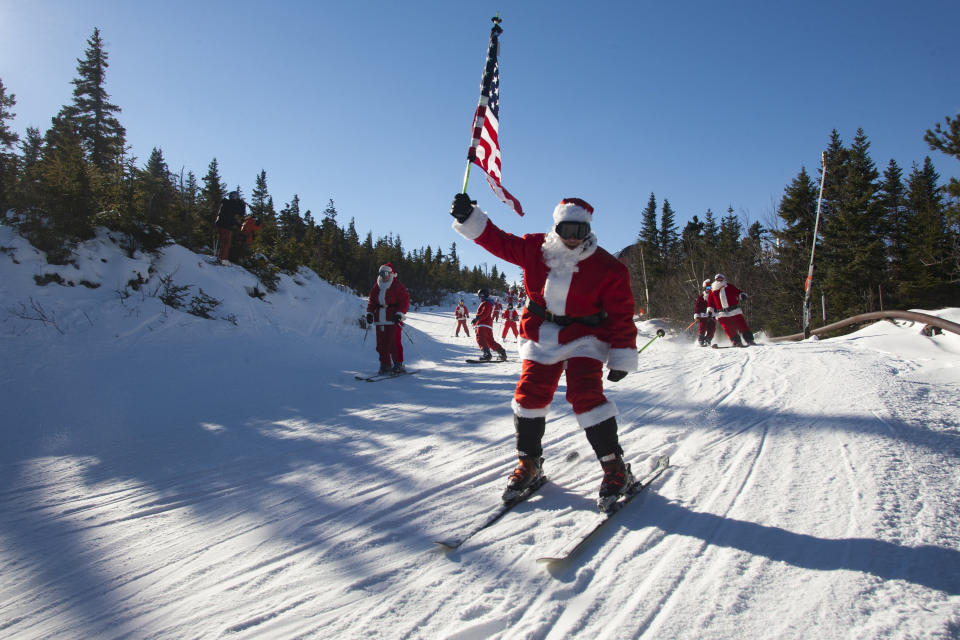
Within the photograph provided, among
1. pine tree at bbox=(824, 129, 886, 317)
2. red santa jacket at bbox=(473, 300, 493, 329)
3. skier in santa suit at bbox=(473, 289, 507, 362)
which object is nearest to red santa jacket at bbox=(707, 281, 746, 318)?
skier in santa suit at bbox=(473, 289, 507, 362)

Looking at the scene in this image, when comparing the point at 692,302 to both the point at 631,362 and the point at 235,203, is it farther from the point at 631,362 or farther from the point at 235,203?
the point at 631,362

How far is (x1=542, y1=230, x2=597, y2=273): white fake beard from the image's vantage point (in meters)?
2.81

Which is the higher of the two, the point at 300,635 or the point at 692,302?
the point at 692,302

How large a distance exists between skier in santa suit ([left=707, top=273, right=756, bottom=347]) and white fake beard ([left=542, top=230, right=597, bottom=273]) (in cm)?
916

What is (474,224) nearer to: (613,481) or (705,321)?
(613,481)

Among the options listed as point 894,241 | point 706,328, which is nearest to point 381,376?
point 706,328

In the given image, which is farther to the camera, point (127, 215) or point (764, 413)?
point (127, 215)

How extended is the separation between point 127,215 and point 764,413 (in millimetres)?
12229

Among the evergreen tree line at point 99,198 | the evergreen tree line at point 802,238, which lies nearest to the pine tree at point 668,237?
the evergreen tree line at point 802,238

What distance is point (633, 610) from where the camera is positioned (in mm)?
1616

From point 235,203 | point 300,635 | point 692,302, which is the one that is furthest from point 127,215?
point 692,302

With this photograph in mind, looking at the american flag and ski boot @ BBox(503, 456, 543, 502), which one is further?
the american flag

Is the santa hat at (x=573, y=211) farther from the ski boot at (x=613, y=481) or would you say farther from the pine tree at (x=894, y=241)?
the pine tree at (x=894, y=241)

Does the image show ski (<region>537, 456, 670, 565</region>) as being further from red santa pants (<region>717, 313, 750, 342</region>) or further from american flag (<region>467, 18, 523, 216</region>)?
red santa pants (<region>717, 313, 750, 342</region>)
